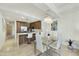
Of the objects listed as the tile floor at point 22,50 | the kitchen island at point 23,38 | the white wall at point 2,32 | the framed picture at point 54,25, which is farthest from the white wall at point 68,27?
the white wall at point 2,32

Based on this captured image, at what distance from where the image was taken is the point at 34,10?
159 cm

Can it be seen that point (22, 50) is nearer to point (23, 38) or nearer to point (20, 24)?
point (23, 38)

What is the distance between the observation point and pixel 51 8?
1.58m

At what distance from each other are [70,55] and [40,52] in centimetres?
52

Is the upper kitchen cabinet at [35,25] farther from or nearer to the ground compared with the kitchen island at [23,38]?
farther from the ground

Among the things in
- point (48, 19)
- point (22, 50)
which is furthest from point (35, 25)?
point (22, 50)

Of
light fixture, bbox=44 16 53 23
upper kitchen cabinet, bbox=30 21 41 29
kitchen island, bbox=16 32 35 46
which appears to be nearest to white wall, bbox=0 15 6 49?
kitchen island, bbox=16 32 35 46

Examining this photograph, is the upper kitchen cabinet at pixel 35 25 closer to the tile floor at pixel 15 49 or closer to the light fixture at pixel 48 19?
the light fixture at pixel 48 19

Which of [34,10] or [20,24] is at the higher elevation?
[34,10]

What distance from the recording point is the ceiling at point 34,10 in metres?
1.55

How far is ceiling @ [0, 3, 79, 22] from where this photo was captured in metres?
1.55

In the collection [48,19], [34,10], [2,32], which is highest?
[34,10]

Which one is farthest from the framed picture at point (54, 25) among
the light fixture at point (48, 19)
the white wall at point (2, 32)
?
the white wall at point (2, 32)

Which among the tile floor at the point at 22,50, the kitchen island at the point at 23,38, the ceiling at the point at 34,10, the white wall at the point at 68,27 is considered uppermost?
the ceiling at the point at 34,10
